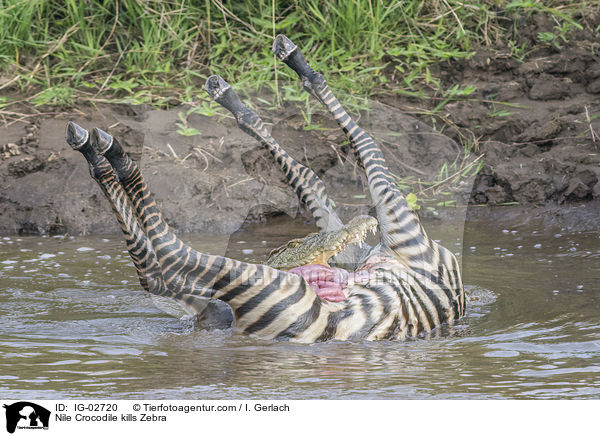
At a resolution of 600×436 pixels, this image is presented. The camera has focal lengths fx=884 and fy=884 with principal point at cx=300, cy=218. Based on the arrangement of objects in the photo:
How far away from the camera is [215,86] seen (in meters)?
4.65

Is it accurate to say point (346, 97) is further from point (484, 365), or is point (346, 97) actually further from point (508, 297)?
point (484, 365)

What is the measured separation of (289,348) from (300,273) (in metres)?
0.50

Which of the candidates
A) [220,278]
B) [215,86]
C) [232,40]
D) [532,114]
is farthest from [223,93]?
[232,40]

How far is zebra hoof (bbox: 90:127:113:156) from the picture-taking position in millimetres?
3619

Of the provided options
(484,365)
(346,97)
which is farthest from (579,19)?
(484,365)

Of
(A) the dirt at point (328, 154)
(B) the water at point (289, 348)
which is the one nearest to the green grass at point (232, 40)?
(A) the dirt at point (328, 154)

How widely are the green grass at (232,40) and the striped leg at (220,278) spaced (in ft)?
13.0

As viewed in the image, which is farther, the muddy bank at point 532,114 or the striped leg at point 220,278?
the muddy bank at point 532,114

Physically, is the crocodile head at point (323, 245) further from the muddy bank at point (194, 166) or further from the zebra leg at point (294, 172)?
the muddy bank at point (194, 166)

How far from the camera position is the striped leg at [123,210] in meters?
3.63

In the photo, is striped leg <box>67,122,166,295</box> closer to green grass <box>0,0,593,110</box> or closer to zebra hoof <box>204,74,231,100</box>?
zebra hoof <box>204,74,231,100</box>

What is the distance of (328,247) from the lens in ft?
14.3

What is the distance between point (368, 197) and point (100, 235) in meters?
2.05
